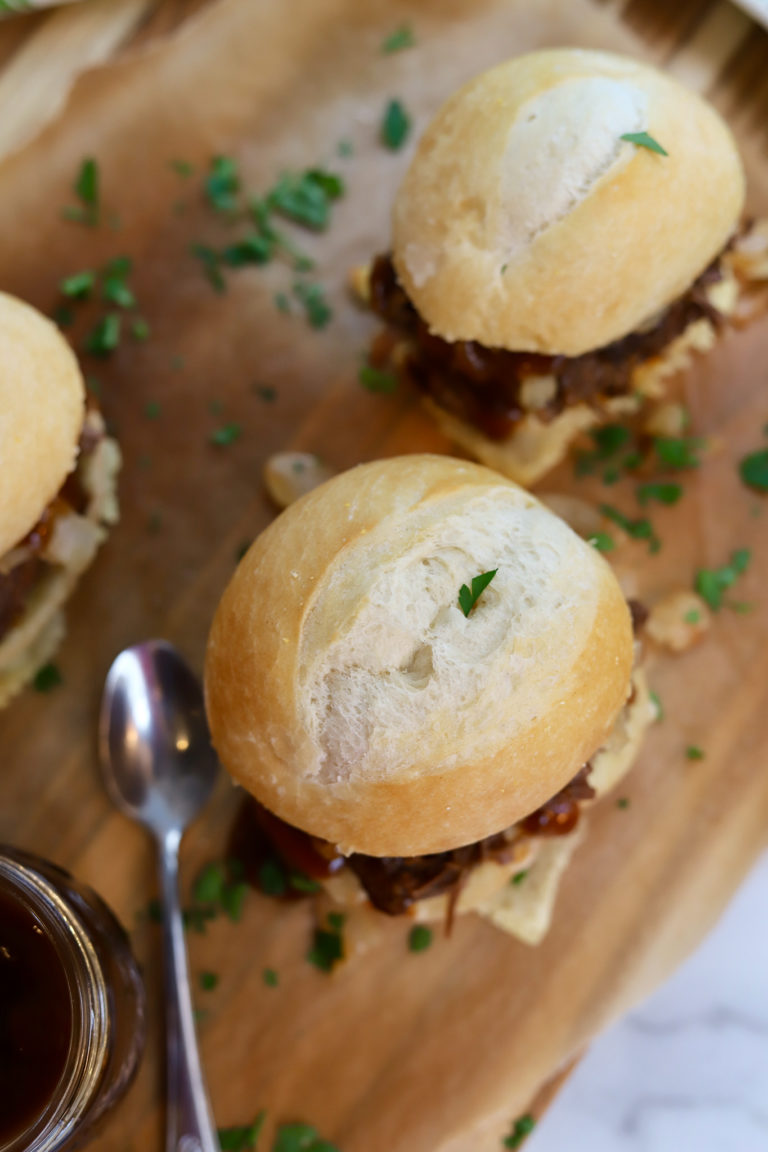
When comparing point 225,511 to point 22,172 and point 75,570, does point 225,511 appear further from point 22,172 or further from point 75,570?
point 22,172

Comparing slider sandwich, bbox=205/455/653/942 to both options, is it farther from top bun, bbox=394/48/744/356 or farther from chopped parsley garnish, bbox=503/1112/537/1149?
chopped parsley garnish, bbox=503/1112/537/1149

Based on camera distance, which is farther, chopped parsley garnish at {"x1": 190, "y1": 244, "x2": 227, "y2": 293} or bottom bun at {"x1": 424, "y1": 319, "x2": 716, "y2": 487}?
chopped parsley garnish at {"x1": 190, "y1": 244, "x2": 227, "y2": 293}

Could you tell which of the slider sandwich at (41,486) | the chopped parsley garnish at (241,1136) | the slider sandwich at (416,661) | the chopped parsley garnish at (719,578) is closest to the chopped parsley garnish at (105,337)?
the slider sandwich at (41,486)

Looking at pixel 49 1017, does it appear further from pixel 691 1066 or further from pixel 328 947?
pixel 691 1066

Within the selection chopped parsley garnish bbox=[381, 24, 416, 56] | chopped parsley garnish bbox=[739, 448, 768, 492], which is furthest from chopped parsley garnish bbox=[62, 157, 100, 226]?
chopped parsley garnish bbox=[739, 448, 768, 492]

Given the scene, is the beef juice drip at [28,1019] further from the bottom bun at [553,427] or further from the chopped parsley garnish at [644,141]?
the chopped parsley garnish at [644,141]

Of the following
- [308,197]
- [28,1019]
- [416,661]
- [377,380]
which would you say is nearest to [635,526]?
[377,380]

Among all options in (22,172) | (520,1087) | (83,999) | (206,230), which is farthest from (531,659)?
(22,172)
